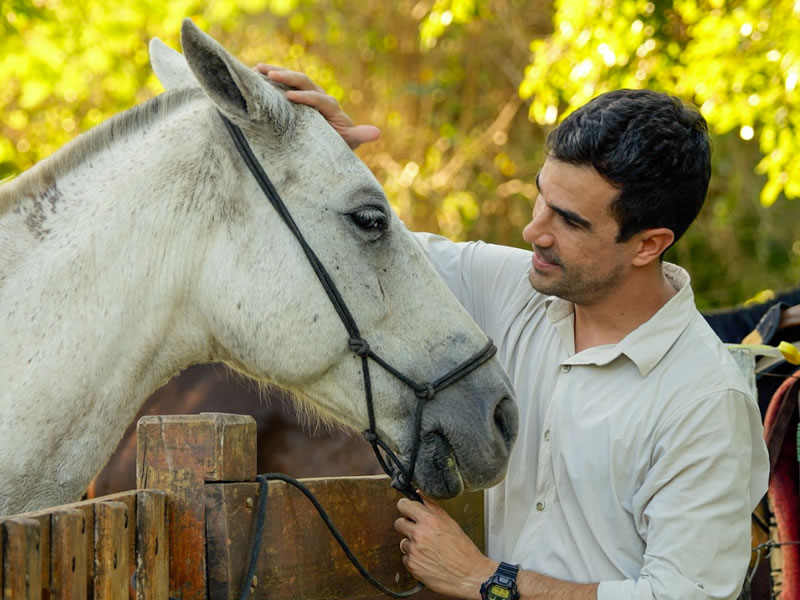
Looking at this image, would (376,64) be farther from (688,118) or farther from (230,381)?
(688,118)

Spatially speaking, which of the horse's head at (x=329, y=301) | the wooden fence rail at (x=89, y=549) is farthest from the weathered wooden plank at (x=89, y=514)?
the horse's head at (x=329, y=301)

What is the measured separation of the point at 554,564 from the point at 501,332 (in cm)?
67

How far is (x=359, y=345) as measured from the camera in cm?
214

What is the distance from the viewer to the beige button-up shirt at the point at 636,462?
193 centimetres

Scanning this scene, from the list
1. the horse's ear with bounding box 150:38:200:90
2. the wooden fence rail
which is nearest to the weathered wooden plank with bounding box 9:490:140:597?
the wooden fence rail

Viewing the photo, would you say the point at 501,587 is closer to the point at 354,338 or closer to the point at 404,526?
the point at 404,526

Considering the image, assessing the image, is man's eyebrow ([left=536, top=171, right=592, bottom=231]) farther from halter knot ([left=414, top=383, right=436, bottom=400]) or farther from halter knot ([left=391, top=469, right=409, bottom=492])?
halter knot ([left=391, top=469, right=409, bottom=492])

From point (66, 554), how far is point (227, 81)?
1121 millimetres

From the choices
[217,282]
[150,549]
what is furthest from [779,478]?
[150,549]

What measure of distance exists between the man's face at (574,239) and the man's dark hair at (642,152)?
33 millimetres

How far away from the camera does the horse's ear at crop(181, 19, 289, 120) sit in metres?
1.96

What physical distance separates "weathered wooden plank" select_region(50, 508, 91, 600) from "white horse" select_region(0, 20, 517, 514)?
447mm

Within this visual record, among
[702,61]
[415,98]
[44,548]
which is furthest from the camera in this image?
[415,98]

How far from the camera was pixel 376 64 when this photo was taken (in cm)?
977
